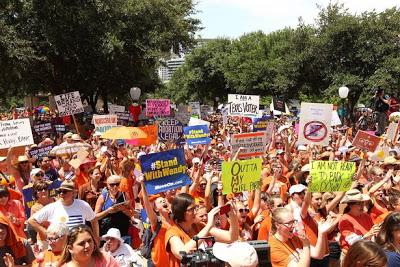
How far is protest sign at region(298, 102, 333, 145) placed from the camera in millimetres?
10523

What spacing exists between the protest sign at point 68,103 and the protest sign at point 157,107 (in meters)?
2.90

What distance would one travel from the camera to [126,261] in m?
5.82

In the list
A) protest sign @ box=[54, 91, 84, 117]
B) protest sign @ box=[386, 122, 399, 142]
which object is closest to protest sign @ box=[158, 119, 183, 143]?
protest sign @ box=[54, 91, 84, 117]

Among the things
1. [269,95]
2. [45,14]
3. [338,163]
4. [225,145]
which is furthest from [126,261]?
[269,95]

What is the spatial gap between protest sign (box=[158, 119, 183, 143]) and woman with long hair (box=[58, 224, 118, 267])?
828 cm

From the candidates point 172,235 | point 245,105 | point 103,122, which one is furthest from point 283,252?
point 103,122

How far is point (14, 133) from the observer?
10758 mm

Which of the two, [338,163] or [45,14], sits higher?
[45,14]

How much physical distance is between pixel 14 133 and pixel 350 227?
724 centimetres

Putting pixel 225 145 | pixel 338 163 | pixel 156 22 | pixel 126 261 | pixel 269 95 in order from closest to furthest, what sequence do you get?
1. pixel 126 261
2. pixel 338 163
3. pixel 225 145
4. pixel 156 22
5. pixel 269 95

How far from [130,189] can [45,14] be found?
1796 centimetres

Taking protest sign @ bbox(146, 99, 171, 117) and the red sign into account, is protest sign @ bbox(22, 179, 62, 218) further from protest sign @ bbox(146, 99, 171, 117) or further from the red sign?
protest sign @ bbox(146, 99, 171, 117)

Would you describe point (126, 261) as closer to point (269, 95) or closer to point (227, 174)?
point (227, 174)

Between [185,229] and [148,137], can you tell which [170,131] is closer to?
[148,137]
